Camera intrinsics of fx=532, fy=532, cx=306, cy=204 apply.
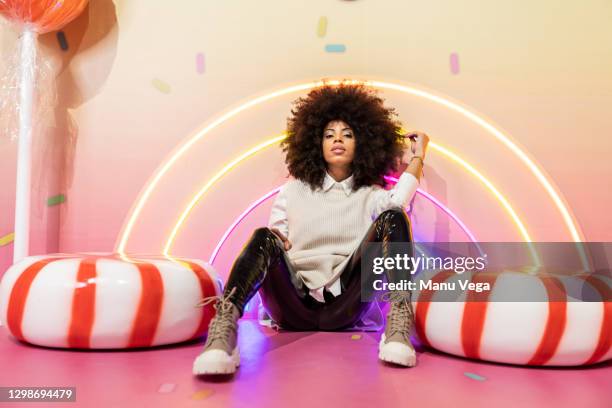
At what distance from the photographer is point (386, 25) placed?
102 inches

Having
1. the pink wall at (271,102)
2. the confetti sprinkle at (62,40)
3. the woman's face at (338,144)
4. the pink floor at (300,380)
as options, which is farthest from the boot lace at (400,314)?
the confetti sprinkle at (62,40)

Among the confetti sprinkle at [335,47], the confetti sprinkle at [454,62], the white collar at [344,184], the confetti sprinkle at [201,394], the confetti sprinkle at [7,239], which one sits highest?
the confetti sprinkle at [335,47]

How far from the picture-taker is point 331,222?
85.4 inches

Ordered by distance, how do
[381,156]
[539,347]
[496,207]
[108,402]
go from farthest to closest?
[496,207] → [381,156] → [539,347] → [108,402]

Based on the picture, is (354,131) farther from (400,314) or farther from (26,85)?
(26,85)

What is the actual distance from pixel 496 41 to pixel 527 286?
4.76ft

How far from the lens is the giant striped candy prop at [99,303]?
5.62 ft

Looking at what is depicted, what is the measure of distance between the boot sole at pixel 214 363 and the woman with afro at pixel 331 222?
0.09 meters

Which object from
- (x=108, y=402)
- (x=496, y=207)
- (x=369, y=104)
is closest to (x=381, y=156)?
(x=369, y=104)

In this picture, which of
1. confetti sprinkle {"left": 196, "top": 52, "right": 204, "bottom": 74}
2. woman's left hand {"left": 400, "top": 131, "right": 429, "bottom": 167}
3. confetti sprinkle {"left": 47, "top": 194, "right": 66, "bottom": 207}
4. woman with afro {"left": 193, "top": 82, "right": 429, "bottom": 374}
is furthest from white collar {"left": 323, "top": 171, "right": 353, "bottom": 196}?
confetti sprinkle {"left": 47, "top": 194, "right": 66, "bottom": 207}

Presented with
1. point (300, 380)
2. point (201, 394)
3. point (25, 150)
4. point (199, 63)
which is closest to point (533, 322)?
point (300, 380)

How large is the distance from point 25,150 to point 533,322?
216cm

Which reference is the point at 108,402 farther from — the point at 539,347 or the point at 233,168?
the point at 233,168

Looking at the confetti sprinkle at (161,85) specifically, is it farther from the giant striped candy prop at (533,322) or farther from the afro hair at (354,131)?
the giant striped candy prop at (533,322)
